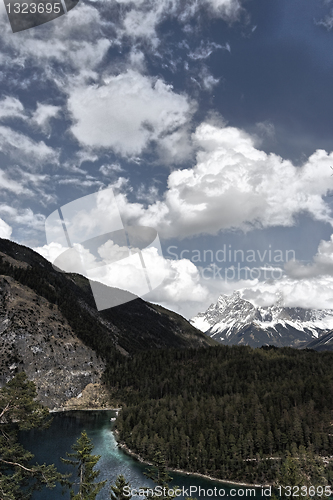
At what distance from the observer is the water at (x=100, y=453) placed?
68312mm

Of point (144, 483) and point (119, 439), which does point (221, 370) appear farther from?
point (144, 483)

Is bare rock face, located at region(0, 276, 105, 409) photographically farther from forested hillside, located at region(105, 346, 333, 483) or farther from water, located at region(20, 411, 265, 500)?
water, located at region(20, 411, 265, 500)

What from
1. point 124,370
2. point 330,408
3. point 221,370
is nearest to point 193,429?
point 330,408

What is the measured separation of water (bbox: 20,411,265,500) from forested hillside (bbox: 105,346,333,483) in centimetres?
557

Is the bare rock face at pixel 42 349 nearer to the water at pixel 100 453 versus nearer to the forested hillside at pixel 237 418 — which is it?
the forested hillside at pixel 237 418

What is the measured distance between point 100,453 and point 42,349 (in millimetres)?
85584

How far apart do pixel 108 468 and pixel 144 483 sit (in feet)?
42.9

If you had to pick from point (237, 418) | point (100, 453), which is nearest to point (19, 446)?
point (100, 453)

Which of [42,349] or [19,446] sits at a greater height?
[42,349]

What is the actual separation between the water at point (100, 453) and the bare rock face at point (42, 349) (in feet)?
67.1

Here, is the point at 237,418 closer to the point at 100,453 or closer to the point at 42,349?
the point at 100,453

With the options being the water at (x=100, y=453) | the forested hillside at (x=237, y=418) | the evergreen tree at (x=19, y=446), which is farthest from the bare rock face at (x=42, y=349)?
the evergreen tree at (x=19, y=446)

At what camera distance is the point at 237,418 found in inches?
3976

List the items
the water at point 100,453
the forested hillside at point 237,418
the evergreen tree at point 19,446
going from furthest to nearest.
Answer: the forested hillside at point 237,418, the water at point 100,453, the evergreen tree at point 19,446
